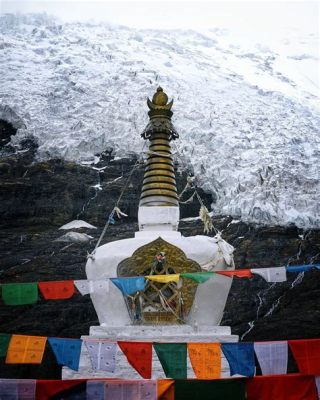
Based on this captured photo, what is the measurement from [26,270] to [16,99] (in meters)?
6.92

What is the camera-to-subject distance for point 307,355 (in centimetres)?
530

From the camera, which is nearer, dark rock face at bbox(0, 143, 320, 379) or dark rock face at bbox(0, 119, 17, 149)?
dark rock face at bbox(0, 143, 320, 379)

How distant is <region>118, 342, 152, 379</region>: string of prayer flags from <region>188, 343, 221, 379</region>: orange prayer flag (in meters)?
0.40

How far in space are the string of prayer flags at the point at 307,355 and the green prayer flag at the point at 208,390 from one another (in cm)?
57

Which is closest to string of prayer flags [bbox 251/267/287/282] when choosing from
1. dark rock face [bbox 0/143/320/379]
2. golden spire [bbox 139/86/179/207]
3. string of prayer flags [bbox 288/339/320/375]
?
string of prayer flags [bbox 288/339/320/375]

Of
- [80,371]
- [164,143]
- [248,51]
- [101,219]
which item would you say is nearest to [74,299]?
[101,219]

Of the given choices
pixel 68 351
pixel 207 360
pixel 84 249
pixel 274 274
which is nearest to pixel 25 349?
pixel 68 351

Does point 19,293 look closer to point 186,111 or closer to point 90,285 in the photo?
point 90,285

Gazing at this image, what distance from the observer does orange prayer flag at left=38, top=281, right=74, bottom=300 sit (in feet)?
19.4

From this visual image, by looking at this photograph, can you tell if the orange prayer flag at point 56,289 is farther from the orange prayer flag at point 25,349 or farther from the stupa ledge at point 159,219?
the stupa ledge at point 159,219

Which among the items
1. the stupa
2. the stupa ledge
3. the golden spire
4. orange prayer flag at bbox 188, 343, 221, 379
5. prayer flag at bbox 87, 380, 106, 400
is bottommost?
prayer flag at bbox 87, 380, 106, 400

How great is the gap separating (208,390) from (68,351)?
49.3 inches

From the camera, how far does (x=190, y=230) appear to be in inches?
700

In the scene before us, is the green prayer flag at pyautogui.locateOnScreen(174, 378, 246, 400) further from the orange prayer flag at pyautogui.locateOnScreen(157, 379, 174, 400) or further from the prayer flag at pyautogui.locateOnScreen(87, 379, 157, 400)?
the prayer flag at pyautogui.locateOnScreen(87, 379, 157, 400)
